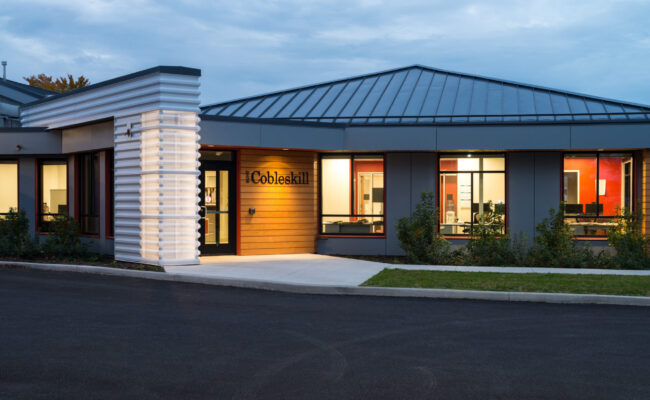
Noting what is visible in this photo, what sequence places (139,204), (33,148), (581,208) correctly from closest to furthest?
(139,204) < (581,208) < (33,148)

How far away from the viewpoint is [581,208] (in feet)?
55.1

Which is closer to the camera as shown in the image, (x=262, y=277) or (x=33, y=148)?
(x=262, y=277)

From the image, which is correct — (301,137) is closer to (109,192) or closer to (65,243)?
(109,192)

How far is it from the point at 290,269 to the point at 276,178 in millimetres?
4247

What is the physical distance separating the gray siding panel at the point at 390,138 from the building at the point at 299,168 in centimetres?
4

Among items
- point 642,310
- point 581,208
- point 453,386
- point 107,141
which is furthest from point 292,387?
point 581,208

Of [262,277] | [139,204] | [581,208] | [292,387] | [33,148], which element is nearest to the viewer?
[292,387]

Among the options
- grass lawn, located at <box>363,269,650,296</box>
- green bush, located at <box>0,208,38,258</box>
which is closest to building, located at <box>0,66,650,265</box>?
green bush, located at <box>0,208,38,258</box>

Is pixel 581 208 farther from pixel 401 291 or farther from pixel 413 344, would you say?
pixel 413 344

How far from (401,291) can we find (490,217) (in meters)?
6.01

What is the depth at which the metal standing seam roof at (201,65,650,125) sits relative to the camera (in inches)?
711

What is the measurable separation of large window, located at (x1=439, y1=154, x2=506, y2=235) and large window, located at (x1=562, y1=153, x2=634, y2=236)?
5.93 feet

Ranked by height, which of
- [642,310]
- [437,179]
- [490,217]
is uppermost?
[437,179]

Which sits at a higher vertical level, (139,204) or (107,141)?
(107,141)
